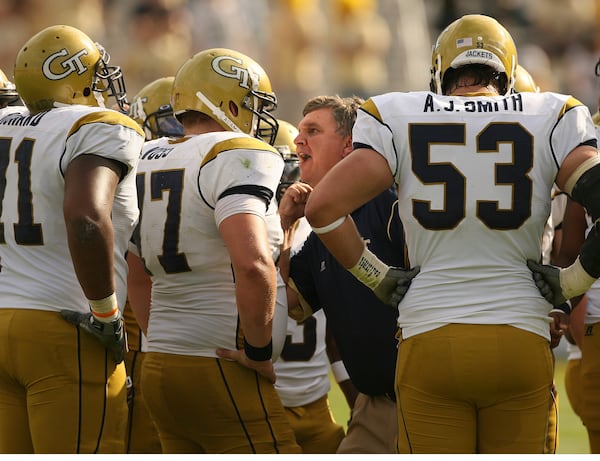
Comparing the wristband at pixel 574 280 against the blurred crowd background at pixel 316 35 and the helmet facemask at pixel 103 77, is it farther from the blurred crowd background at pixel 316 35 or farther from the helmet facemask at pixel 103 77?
the blurred crowd background at pixel 316 35

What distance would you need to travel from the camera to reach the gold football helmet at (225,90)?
4.36 meters

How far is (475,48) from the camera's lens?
12.3 ft

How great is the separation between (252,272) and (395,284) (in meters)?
0.51

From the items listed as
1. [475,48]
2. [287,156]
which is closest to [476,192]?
[475,48]

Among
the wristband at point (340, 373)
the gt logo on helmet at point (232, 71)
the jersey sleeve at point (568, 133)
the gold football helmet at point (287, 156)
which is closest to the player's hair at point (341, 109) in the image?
the gold football helmet at point (287, 156)

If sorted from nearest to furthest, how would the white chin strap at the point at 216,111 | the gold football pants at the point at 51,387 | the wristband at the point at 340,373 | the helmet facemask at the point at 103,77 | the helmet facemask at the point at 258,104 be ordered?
1. the gold football pants at the point at 51,387
2. the helmet facemask at the point at 103,77
3. the white chin strap at the point at 216,111
4. the helmet facemask at the point at 258,104
5. the wristband at the point at 340,373

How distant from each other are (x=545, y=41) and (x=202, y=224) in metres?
14.7

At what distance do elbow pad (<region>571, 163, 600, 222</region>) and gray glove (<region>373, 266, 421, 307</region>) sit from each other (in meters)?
0.57

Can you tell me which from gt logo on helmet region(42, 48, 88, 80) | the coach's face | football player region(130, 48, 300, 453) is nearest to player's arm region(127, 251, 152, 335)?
football player region(130, 48, 300, 453)

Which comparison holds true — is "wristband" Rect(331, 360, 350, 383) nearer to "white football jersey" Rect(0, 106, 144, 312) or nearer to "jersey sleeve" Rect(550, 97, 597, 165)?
"white football jersey" Rect(0, 106, 144, 312)

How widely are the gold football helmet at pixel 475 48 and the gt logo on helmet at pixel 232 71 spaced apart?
0.89m

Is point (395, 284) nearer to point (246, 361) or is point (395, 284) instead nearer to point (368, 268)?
point (368, 268)

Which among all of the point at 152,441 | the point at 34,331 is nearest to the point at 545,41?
the point at 152,441

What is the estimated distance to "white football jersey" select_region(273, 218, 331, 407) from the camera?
516cm
